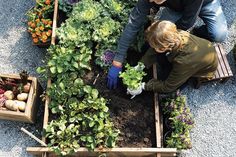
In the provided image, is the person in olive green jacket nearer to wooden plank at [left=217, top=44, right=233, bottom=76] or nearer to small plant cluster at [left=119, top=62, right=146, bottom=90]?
small plant cluster at [left=119, top=62, right=146, bottom=90]

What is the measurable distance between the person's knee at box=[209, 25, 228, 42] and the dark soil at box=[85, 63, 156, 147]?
0.94 metres

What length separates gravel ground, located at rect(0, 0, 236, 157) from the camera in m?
3.66

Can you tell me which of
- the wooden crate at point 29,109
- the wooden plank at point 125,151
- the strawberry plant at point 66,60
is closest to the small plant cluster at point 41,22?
the strawberry plant at point 66,60

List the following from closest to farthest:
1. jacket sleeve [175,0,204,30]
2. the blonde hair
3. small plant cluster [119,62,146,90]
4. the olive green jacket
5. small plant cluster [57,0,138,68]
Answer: the blonde hair, the olive green jacket, jacket sleeve [175,0,204,30], small plant cluster [119,62,146,90], small plant cluster [57,0,138,68]

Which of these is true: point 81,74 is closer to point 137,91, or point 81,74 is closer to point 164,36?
point 137,91

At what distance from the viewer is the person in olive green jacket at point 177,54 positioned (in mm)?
2857

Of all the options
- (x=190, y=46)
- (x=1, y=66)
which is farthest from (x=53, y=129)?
(x=190, y=46)

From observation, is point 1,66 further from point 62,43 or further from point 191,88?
point 191,88

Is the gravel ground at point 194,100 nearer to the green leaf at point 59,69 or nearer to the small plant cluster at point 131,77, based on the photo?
the green leaf at point 59,69

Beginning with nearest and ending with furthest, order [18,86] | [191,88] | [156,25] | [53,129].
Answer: [156,25], [53,129], [18,86], [191,88]

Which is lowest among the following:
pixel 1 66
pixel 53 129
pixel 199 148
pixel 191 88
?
pixel 199 148

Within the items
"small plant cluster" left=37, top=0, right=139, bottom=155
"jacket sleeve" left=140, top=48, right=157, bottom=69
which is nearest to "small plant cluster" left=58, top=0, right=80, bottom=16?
"small plant cluster" left=37, top=0, right=139, bottom=155

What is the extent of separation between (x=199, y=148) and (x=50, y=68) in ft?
5.48

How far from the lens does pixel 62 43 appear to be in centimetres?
354
